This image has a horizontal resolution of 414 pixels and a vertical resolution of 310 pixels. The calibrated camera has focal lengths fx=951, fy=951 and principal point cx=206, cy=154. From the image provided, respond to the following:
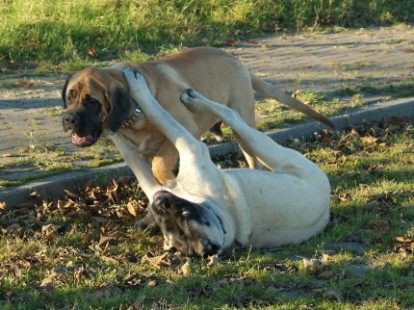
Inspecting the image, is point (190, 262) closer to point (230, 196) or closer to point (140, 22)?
point (230, 196)

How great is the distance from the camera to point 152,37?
1336cm

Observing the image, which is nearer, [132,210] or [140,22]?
[132,210]

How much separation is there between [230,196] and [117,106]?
99cm

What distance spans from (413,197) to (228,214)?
6.06 feet

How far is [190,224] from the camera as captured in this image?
562cm

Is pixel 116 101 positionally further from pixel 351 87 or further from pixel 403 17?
pixel 403 17

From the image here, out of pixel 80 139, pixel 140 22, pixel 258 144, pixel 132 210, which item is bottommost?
pixel 140 22

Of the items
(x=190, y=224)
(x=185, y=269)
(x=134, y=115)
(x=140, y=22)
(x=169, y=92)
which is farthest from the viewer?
(x=140, y=22)

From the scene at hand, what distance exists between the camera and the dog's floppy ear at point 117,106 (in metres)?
6.26

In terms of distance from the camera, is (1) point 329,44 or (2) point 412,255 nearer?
(2) point 412,255

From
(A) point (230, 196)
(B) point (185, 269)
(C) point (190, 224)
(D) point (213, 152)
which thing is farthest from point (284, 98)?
(B) point (185, 269)

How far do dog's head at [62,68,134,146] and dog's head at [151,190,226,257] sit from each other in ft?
2.44

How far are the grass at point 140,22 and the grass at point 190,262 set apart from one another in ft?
16.9

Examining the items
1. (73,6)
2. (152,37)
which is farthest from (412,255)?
(73,6)
